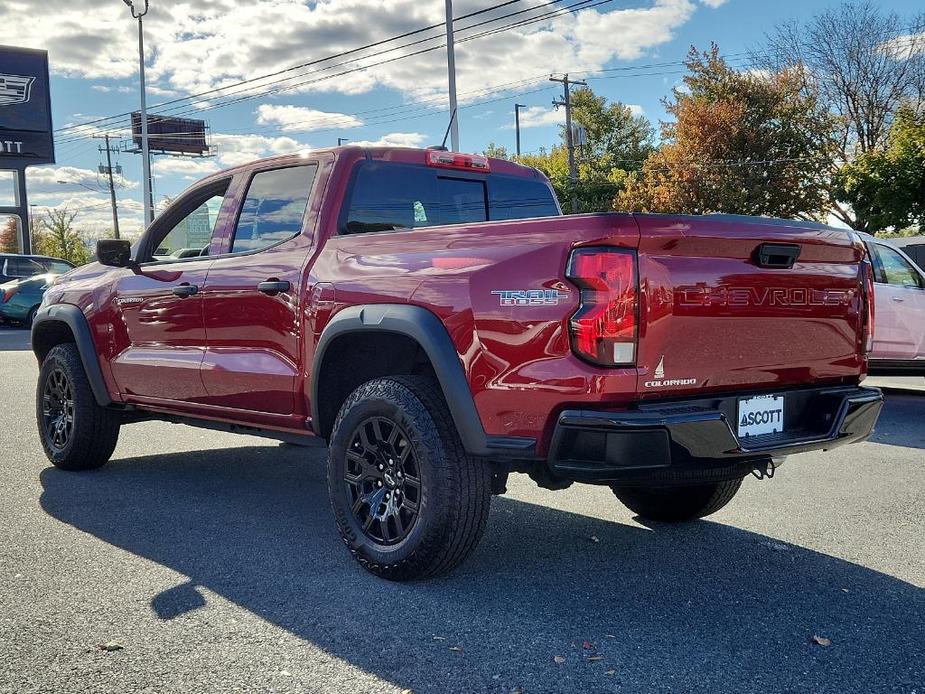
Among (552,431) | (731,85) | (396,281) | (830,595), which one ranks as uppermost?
(731,85)

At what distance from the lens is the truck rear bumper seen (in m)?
3.19

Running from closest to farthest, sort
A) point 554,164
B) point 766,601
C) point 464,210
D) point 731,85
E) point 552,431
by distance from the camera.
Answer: point 552,431
point 766,601
point 464,210
point 731,85
point 554,164

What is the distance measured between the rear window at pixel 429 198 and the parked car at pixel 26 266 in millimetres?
18893

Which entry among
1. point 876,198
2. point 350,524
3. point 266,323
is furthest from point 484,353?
point 876,198

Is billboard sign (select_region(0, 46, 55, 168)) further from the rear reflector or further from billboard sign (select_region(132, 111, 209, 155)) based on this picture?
the rear reflector

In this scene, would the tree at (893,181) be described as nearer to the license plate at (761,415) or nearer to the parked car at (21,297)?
the parked car at (21,297)

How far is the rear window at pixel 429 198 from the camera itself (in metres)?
4.57

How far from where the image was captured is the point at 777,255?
3.66m

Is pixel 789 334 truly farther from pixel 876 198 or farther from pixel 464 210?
pixel 876 198

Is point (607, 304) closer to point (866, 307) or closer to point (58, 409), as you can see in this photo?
point (866, 307)

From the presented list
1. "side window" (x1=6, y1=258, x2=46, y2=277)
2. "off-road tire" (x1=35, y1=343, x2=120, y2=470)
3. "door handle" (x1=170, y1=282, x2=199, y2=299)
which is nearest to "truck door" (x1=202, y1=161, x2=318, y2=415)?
"door handle" (x1=170, y1=282, x2=199, y2=299)

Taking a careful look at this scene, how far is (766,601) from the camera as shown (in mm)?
3621

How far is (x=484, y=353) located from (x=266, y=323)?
4.79 feet

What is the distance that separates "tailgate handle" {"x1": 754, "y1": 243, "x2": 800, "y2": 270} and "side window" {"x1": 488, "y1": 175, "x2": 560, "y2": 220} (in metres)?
1.66
